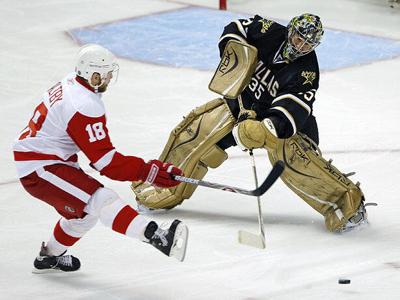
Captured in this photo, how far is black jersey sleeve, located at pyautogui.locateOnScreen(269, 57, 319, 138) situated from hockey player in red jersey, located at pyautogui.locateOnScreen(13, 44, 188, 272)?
58cm

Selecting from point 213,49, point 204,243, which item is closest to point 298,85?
point 204,243

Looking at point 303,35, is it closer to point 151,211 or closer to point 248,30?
point 248,30

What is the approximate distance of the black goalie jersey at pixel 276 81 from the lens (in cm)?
432

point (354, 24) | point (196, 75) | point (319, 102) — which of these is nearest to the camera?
point (319, 102)

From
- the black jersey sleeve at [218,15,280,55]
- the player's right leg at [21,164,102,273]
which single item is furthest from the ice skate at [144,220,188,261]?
the black jersey sleeve at [218,15,280,55]

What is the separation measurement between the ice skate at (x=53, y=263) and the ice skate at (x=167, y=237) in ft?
1.53

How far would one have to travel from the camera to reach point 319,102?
6.55 metres

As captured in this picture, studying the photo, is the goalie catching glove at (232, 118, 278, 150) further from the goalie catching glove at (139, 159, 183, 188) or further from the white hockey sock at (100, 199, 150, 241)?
the white hockey sock at (100, 199, 150, 241)

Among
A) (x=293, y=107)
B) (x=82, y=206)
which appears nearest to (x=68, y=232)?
(x=82, y=206)

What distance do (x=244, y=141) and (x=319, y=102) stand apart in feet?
7.47

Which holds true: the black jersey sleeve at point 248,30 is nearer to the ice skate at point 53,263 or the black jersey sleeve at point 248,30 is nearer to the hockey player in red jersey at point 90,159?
the hockey player in red jersey at point 90,159

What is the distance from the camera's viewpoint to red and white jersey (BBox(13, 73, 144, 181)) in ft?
12.3

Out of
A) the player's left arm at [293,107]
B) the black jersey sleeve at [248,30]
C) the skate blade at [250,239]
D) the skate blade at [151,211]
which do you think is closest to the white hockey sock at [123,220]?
the skate blade at [250,239]

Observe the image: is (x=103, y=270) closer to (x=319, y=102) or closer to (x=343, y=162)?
(x=343, y=162)
